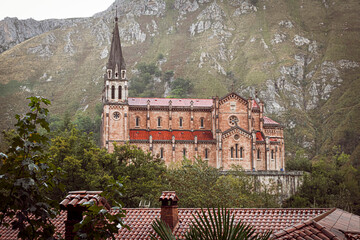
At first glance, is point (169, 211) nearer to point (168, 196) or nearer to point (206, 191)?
point (168, 196)

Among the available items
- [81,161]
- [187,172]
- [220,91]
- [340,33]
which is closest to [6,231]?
[81,161]

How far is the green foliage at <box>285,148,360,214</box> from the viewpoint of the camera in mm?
67062

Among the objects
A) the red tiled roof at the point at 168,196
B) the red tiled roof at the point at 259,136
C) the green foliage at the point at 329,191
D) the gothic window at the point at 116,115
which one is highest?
the gothic window at the point at 116,115

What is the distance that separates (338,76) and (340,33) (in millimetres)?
28989

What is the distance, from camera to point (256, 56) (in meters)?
175

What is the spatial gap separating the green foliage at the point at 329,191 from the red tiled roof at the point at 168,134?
17889 millimetres

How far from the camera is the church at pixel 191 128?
76.3 m

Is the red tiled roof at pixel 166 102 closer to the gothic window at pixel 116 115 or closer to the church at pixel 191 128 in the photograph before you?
the church at pixel 191 128

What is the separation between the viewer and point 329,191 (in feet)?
235

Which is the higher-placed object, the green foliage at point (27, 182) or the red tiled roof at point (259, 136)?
the red tiled roof at point (259, 136)

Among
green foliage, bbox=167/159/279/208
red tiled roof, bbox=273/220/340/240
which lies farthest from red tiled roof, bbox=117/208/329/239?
green foliage, bbox=167/159/279/208

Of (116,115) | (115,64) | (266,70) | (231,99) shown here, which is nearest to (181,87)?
(266,70)

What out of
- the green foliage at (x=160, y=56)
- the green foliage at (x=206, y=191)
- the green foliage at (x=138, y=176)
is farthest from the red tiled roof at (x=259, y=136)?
the green foliage at (x=160, y=56)

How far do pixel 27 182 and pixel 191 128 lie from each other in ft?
232
